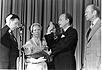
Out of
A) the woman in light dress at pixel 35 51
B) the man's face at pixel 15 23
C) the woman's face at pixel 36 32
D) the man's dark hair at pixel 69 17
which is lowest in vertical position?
the woman in light dress at pixel 35 51

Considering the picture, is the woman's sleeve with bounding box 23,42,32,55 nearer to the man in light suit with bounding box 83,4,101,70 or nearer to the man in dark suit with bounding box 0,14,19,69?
the man in dark suit with bounding box 0,14,19,69

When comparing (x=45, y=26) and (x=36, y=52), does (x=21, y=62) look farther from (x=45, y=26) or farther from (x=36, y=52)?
(x=45, y=26)

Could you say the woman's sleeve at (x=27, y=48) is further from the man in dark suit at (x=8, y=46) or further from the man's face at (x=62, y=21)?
the man's face at (x=62, y=21)

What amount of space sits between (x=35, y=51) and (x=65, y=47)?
0.24 meters

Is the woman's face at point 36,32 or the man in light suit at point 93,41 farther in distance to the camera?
the woman's face at point 36,32

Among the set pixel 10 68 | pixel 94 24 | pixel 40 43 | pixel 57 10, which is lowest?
pixel 10 68

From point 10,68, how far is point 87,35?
2.10 feet

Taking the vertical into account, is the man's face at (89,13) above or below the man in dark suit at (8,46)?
above

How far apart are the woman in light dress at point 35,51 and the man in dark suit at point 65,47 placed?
3.3 inches

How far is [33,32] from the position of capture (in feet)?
6.68

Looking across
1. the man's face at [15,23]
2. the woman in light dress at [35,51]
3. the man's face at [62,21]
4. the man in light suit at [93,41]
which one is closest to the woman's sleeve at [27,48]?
the woman in light dress at [35,51]

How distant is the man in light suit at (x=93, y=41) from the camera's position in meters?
1.91

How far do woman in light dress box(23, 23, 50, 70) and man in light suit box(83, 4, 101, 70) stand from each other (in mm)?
310

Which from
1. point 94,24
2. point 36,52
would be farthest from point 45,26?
point 94,24
